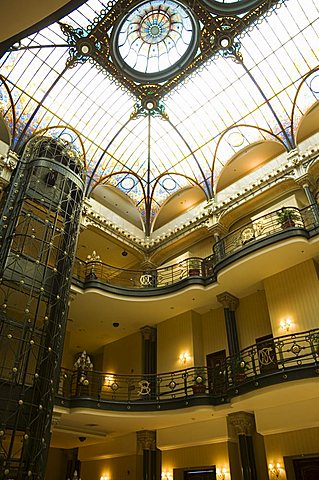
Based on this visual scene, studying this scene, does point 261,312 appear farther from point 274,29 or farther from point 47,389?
point 274,29

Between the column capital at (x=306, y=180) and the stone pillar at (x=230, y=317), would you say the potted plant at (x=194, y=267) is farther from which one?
the column capital at (x=306, y=180)

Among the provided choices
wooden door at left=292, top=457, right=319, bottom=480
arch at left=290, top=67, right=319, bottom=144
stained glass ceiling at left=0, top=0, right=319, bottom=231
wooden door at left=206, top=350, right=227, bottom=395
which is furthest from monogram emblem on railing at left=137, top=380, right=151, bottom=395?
arch at left=290, top=67, right=319, bottom=144

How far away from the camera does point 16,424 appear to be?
38.8 ft

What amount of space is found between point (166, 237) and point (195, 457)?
38.8 ft

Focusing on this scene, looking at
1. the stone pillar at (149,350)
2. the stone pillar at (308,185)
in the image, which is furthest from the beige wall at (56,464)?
the stone pillar at (308,185)

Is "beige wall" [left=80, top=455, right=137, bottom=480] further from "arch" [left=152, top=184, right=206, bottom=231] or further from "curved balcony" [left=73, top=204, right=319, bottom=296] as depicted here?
"arch" [left=152, top=184, right=206, bottom=231]

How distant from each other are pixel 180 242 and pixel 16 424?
13719 mm

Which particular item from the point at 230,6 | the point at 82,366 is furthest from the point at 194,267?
the point at 230,6

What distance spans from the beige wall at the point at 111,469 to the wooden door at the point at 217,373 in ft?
19.5

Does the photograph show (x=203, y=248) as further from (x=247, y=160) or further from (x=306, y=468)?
(x=306, y=468)

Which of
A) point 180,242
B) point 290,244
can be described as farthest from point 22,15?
Answer: point 180,242

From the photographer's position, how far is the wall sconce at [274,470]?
14.0m

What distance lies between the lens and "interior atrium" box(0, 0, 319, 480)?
14430mm

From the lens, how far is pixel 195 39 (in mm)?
18125
